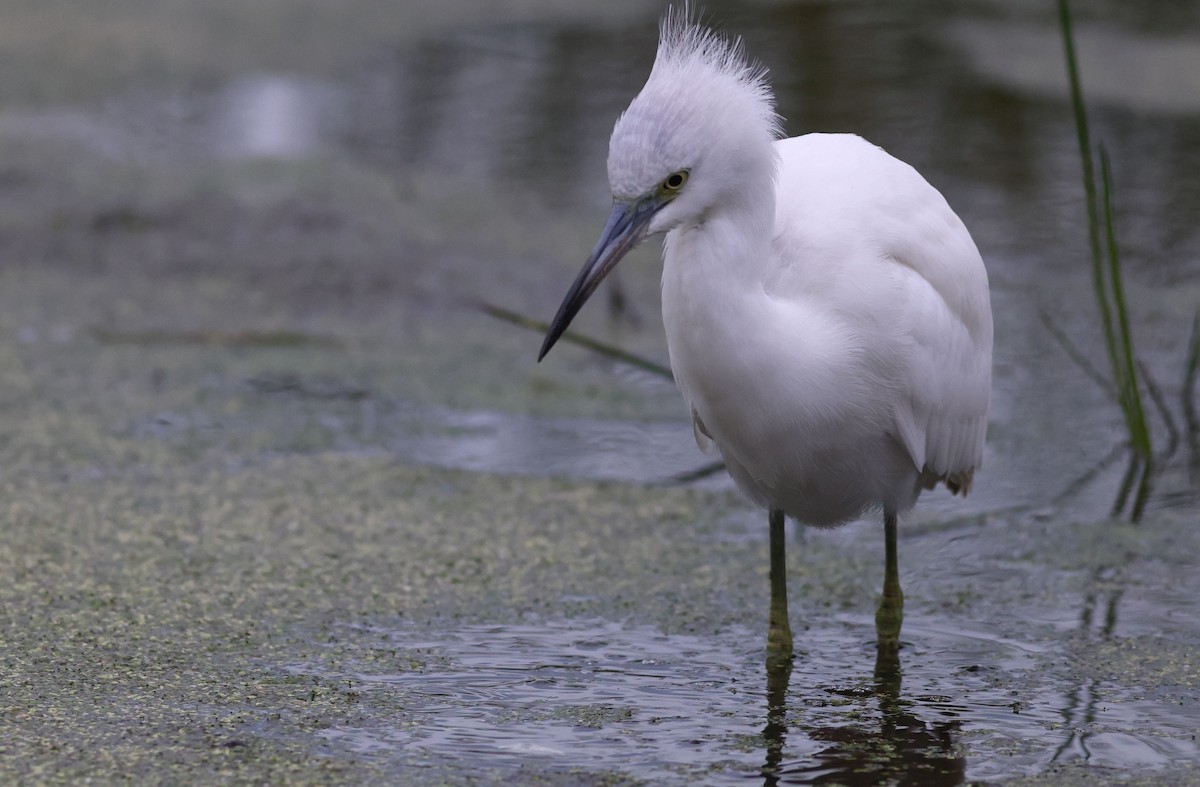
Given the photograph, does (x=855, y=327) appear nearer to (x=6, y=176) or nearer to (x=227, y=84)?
(x=6, y=176)

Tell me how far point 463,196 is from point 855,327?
371 centimetres

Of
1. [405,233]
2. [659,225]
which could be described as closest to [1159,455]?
[659,225]

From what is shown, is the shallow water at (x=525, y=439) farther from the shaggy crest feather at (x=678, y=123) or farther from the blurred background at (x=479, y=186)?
the shaggy crest feather at (x=678, y=123)

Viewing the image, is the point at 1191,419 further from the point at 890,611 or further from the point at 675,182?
the point at 675,182

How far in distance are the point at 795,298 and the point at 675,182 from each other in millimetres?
370

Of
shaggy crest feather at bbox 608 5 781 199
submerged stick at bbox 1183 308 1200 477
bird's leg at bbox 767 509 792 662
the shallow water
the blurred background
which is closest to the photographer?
shaggy crest feather at bbox 608 5 781 199

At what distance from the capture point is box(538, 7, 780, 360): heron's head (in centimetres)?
242

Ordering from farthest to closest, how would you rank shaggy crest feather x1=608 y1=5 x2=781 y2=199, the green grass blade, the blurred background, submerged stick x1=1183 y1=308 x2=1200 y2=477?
the blurred background → submerged stick x1=1183 y1=308 x2=1200 y2=477 → the green grass blade → shaggy crest feather x1=608 y1=5 x2=781 y2=199

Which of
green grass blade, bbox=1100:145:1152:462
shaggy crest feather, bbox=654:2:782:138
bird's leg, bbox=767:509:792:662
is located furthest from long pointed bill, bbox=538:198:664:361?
green grass blade, bbox=1100:145:1152:462

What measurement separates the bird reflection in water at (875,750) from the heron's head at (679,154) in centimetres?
74

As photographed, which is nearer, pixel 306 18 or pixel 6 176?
pixel 6 176

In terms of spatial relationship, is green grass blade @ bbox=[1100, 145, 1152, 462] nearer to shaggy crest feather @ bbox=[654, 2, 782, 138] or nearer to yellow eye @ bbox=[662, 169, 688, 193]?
shaggy crest feather @ bbox=[654, 2, 782, 138]

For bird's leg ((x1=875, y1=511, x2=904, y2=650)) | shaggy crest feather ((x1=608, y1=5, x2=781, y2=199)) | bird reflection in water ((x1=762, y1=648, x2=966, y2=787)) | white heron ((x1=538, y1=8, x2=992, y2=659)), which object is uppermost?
shaggy crest feather ((x1=608, y1=5, x2=781, y2=199))

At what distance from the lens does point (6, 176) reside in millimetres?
6148
